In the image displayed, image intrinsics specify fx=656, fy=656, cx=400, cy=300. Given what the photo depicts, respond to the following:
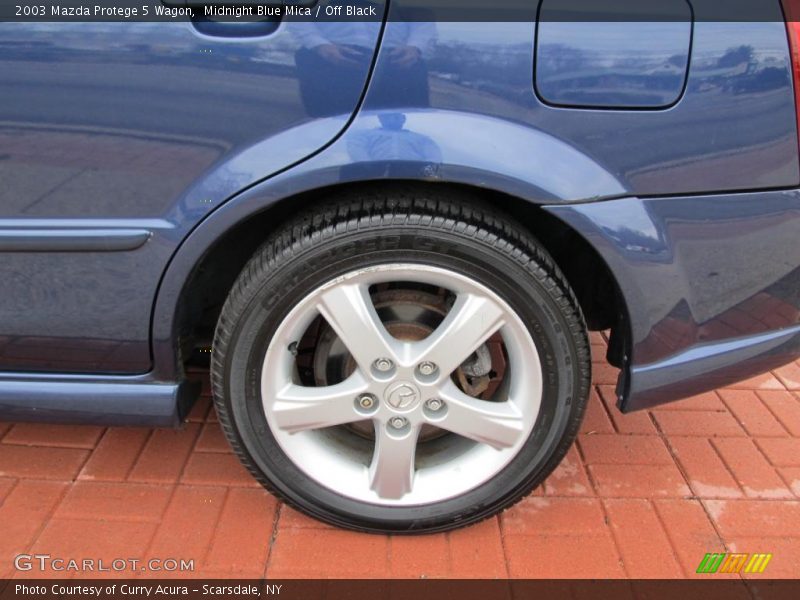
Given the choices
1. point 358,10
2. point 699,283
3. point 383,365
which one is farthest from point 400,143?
point 699,283

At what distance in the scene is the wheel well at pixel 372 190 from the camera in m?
1.61

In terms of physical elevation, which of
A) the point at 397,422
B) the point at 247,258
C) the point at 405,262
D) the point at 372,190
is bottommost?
the point at 397,422

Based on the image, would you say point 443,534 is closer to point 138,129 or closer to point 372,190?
point 372,190

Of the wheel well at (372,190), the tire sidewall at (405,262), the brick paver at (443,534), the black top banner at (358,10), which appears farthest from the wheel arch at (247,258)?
the brick paver at (443,534)

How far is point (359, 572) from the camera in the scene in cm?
173

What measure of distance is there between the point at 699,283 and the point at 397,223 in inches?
28.9

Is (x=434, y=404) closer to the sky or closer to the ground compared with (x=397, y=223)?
closer to the ground

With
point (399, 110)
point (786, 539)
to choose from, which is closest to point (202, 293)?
point (399, 110)

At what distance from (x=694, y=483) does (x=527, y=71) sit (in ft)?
4.68

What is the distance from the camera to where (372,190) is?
156 centimetres

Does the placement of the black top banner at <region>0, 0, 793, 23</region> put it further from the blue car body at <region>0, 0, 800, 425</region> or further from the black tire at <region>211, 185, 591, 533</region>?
the black tire at <region>211, 185, 591, 533</region>

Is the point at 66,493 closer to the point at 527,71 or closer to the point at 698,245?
the point at 527,71

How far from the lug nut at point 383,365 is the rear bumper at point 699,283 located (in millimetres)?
542
